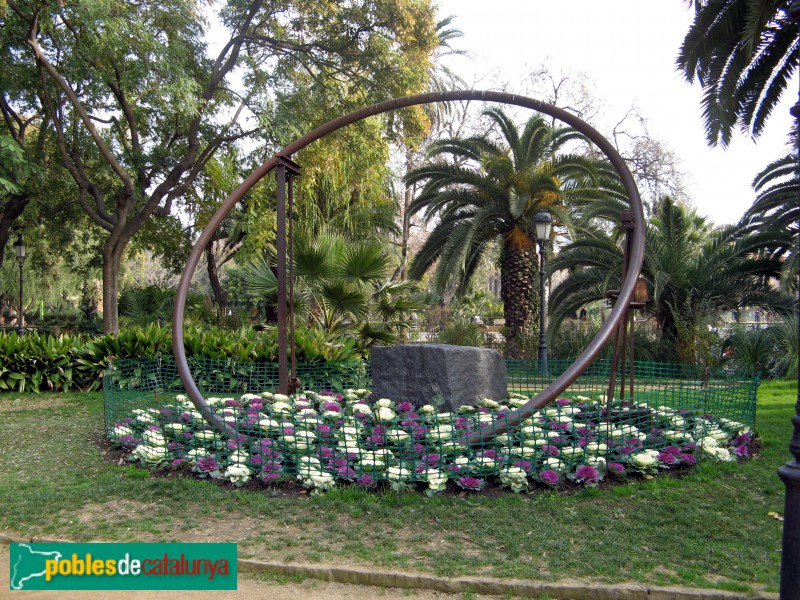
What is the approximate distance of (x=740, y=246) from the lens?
1585cm

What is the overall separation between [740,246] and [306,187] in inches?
403

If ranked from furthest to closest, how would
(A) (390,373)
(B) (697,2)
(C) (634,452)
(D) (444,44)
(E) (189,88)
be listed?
(D) (444,44), (E) (189,88), (B) (697,2), (A) (390,373), (C) (634,452)

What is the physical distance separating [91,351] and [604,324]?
28.8 feet

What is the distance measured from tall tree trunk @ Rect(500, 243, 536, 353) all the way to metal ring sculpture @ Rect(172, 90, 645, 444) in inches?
398

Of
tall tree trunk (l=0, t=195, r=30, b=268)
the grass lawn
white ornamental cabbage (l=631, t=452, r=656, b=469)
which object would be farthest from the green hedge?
tall tree trunk (l=0, t=195, r=30, b=268)

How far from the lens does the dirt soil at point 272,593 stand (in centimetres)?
388

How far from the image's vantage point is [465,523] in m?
4.81

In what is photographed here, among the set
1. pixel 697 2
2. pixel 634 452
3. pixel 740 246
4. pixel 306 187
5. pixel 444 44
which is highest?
pixel 444 44

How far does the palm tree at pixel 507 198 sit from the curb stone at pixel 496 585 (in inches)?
485

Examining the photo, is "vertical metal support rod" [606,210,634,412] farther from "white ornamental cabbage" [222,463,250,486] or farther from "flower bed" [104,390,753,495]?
"white ornamental cabbage" [222,463,250,486]

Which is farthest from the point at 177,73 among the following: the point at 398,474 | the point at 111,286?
the point at 398,474

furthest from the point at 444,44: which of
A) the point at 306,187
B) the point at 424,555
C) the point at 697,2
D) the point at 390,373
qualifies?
the point at 424,555

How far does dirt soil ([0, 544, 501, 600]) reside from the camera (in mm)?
3881

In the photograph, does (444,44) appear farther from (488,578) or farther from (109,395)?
(488,578)
